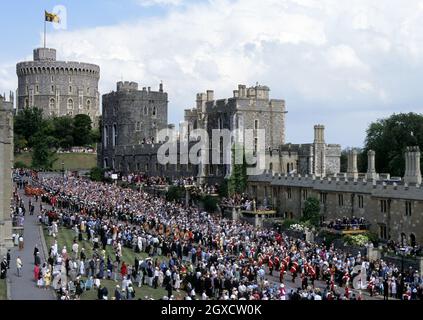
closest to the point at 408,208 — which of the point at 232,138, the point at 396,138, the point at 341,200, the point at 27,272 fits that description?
the point at 341,200

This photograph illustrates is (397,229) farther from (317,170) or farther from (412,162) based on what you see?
(317,170)

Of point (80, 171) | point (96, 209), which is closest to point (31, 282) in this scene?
point (96, 209)

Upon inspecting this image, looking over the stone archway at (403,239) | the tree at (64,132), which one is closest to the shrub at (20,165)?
the tree at (64,132)

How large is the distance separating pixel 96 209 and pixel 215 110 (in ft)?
84.6

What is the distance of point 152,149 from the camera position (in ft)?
254

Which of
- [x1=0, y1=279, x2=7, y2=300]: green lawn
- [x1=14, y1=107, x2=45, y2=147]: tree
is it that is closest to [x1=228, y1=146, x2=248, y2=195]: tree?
[x1=0, y1=279, x2=7, y2=300]: green lawn

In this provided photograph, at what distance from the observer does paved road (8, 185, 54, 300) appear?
26.7m

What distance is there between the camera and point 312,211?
169 ft

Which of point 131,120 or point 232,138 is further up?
point 131,120

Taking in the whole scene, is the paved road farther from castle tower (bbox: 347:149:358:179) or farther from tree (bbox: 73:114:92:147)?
tree (bbox: 73:114:92:147)

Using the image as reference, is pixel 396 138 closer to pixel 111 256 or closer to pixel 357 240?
pixel 357 240

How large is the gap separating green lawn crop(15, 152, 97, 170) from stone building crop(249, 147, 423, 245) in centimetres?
4261

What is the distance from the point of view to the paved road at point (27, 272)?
26748mm

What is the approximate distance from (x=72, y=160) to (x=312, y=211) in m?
54.5
